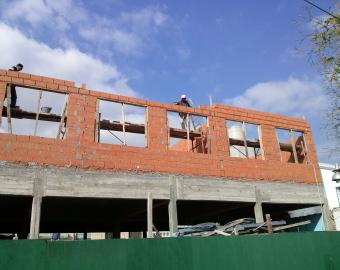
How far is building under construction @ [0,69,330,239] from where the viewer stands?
10734 mm

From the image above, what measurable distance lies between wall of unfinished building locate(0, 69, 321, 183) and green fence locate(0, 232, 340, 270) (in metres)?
4.42

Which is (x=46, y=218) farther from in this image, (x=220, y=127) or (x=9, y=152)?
(x=220, y=127)

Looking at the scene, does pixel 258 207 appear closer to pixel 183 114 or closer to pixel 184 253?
pixel 183 114

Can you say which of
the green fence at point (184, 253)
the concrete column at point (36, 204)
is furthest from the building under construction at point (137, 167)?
the green fence at point (184, 253)

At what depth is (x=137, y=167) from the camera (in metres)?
12.0

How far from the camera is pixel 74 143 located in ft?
37.2

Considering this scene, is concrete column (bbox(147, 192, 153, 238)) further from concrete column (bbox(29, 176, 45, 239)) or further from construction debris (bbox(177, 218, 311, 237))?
concrete column (bbox(29, 176, 45, 239))

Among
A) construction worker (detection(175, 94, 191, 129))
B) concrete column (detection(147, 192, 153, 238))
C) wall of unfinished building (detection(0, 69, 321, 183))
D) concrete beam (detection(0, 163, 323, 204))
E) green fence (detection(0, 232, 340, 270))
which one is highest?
construction worker (detection(175, 94, 191, 129))

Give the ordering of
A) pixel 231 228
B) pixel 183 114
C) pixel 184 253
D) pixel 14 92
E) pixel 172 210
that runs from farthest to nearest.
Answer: pixel 183 114
pixel 172 210
pixel 14 92
pixel 231 228
pixel 184 253

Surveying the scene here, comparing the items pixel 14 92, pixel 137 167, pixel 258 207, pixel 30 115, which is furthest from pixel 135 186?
pixel 258 207

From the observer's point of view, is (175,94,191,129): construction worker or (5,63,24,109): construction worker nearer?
(5,63,24,109): construction worker

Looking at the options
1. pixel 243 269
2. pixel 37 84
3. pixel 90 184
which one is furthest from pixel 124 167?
pixel 243 269

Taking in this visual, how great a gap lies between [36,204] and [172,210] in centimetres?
421

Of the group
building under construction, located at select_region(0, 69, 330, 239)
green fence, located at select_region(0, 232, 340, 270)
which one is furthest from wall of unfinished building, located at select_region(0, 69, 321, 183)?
green fence, located at select_region(0, 232, 340, 270)
